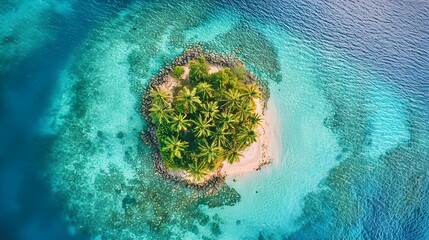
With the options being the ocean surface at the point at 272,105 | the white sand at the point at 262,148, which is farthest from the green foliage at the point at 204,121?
the ocean surface at the point at 272,105

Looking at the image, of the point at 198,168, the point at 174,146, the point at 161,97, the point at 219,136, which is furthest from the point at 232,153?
the point at 161,97

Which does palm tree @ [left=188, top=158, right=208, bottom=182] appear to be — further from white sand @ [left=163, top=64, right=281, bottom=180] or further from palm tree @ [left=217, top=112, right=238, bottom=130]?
palm tree @ [left=217, top=112, right=238, bottom=130]

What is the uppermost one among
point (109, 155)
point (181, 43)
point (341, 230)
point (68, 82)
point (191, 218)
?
point (181, 43)

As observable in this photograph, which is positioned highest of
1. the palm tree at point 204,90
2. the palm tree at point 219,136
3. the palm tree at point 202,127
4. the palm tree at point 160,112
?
the palm tree at point 204,90

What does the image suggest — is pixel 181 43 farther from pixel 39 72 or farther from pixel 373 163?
pixel 373 163

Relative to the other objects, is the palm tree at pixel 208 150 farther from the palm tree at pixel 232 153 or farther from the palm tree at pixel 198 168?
the palm tree at pixel 232 153

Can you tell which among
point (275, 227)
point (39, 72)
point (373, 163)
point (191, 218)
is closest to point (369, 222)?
point (373, 163)

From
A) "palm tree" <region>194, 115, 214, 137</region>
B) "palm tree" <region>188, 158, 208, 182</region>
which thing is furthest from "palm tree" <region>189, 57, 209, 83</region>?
"palm tree" <region>188, 158, 208, 182</region>

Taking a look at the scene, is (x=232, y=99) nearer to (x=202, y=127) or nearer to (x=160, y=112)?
(x=202, y=127)
